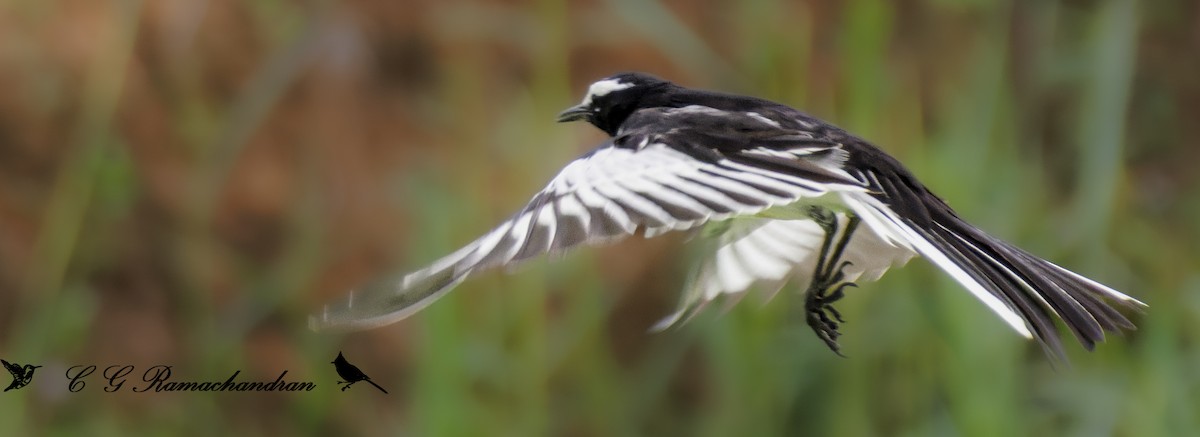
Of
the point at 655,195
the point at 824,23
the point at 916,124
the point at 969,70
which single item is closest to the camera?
the point at 655,195

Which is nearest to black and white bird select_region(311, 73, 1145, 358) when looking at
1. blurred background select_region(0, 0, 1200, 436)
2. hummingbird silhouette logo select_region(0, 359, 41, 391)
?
blurred background select_region(0, 0, 1200, 436)

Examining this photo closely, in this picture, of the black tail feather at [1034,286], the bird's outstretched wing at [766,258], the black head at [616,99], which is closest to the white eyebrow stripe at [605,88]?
the black head at [616,99]

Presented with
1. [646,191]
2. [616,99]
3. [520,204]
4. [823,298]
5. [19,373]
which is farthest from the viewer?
[520,204]

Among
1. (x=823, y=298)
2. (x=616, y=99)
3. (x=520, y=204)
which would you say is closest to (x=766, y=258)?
(x=823, y=298)

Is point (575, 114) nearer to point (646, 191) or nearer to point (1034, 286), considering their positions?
point (646, 191)

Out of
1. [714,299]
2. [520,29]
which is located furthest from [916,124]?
[520,29]

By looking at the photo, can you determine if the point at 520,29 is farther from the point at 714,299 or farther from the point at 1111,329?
the point at 1111,329

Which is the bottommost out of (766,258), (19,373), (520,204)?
(19,373)
